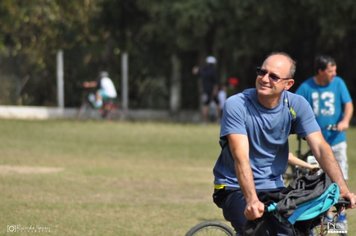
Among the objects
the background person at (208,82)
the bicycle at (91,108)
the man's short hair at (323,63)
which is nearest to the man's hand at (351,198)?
the man's short hair at (323,63)

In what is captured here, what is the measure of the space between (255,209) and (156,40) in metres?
21.7

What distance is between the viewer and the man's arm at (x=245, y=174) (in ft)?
18.4

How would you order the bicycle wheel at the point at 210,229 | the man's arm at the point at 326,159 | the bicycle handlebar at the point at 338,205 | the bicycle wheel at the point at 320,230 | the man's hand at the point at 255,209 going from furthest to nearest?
the bicycle wheel at the point at 210,229 → the man's arm at the point at 326,159 → the bicycle wheel at the point at 320,230 → the bicycle handlebar at the point at 338,205 → the man's hand at the point at 255,209

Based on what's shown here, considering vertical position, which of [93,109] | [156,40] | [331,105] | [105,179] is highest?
[156,40]

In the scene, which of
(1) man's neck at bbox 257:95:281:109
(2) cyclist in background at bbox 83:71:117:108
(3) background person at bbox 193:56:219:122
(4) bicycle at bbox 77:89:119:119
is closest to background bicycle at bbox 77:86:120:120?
(4) bicycle at bbox 77:89:119:119

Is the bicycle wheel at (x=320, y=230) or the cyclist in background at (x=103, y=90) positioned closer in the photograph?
the bicycle wheel at (x=320, y=230)

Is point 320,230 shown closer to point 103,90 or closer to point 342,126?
point 342,126

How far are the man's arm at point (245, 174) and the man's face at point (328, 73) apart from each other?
4770 millimetres

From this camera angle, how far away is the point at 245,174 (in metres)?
5.75

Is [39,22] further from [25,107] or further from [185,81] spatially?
[185,81]

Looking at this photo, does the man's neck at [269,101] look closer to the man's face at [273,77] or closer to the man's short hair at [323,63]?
the man's face at [273,77]

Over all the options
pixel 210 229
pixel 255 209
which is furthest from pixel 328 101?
pixel 255 209

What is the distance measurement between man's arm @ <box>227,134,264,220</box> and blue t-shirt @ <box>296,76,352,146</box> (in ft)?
16.0

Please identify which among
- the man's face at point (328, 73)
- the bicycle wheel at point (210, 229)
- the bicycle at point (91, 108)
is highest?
the man's face at point (328, 73)
